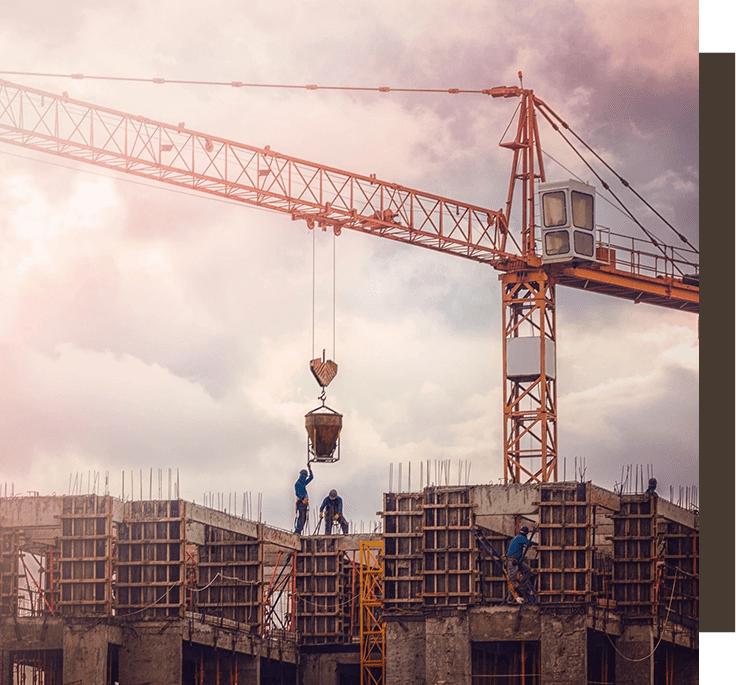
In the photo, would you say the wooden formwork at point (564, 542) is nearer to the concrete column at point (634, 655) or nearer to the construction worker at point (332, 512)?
the concrete column at point (634, 655)

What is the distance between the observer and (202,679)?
149 ft

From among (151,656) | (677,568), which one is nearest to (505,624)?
(677,568)

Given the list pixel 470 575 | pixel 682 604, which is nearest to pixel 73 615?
pixel 470 575

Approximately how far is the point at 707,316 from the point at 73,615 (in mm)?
20651

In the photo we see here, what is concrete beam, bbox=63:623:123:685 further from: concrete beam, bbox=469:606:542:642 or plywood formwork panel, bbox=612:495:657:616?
plywood formwork panel, bbox=612:495:657:616

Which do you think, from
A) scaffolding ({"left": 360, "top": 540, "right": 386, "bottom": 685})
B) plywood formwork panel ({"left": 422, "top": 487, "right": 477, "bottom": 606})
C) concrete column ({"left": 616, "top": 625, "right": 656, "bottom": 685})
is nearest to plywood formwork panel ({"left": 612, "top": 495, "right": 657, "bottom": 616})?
concrete column ({"left": 616, "top": 625, "right": 656, "bottom": 685})

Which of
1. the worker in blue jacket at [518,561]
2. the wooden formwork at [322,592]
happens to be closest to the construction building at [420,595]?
the worker in blue jacket at [518,561]

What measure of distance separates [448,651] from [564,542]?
160 inches

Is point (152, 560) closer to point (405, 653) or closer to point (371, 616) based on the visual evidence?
point (405, 653)

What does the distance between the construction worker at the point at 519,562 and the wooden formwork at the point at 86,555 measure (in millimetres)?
10378

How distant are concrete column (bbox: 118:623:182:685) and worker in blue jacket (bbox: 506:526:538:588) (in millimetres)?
8847

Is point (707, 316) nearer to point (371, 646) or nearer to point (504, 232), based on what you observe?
point (371, 646)

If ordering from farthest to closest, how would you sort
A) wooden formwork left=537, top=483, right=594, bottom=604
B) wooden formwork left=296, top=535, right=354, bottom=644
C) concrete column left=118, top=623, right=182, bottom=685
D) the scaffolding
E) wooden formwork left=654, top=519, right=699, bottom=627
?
1. wooden formwork left=296, top=535, right=354, bottom=644
2. the scaffolding
3. wooden formwork left=654, top=519, right=699, bottom=627
4. concrete column left=118, top=623, right=182, bottom=685
5. wooden formwork left=537, top=483, right=594, bottom=604

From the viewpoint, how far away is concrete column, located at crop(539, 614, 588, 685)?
3981 centimetres
